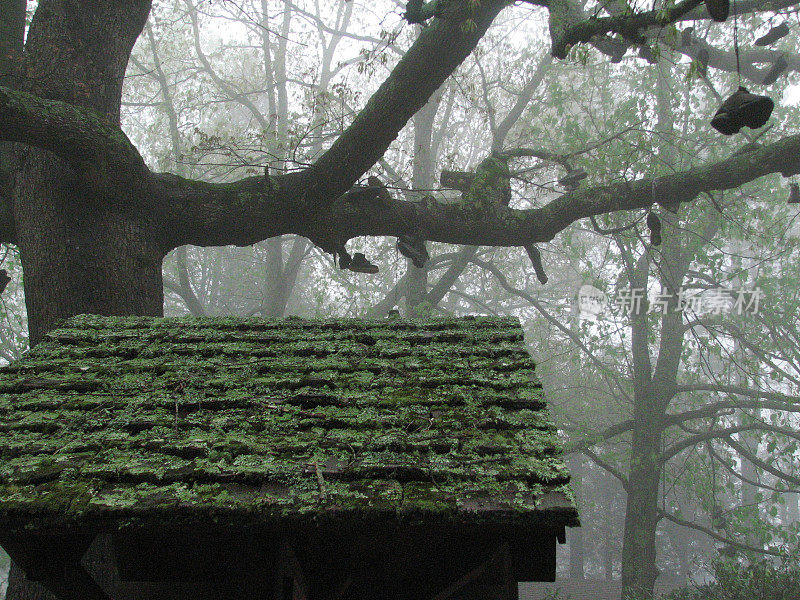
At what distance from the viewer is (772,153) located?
7746 mm

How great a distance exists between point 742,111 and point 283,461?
3977 mm

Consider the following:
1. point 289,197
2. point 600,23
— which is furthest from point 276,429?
point 289,197

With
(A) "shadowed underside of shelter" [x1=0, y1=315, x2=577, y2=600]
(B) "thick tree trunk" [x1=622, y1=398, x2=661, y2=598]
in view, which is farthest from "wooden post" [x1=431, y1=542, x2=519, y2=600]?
(B) "thick tree trunk" [x1=622, y1=398, x2=661, y2=598]

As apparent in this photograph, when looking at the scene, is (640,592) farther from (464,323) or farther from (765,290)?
(464,323)

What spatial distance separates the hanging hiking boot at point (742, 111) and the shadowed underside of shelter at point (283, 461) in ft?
7.01

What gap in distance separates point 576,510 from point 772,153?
7.15 m

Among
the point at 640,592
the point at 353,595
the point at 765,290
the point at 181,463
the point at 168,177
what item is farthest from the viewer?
the point at 765,290

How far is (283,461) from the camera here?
2828mm

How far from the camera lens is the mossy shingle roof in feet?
8.53

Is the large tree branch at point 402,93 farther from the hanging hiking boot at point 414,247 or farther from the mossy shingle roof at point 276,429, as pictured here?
the mossy shingle roof at point 276,429

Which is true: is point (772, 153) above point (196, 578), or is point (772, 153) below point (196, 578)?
above

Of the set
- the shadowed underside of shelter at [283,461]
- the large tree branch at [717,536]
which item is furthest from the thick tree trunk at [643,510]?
the shadowed underside of shelter at [283,461]

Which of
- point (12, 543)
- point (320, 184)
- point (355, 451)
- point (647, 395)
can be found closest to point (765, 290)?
point (647, 395)

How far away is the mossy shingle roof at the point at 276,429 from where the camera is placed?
2600 mm
